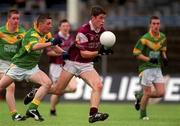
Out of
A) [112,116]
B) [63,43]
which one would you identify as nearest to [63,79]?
[112,116]

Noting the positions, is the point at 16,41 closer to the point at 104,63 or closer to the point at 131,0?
the point at 104,63

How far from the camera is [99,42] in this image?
1825cm

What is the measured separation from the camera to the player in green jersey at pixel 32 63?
18.2 metres

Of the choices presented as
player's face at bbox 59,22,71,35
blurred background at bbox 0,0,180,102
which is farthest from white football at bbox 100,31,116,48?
blurred background at bbox 0,0,180,102

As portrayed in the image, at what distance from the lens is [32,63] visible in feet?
61.1

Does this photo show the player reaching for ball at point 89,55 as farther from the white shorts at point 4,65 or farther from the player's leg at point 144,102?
the player's leg at point 144,102

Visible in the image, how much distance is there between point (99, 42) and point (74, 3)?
16575 mm

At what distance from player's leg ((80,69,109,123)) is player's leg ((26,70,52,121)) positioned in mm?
799

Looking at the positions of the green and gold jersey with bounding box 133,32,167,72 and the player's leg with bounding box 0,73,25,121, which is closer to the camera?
the player's leg with bounding box 0,73,25,121

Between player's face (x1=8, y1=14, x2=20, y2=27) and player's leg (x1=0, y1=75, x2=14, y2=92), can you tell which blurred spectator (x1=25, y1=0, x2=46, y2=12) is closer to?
player's face (x1=8, y1=14, x2=20, y2=27)

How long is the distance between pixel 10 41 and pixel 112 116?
12.7ft

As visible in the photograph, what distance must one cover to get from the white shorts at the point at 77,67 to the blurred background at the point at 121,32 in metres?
11.1

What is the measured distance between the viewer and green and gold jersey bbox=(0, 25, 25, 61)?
64.6 feet

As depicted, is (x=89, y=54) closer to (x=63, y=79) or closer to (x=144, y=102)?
(x=63, y=79)
